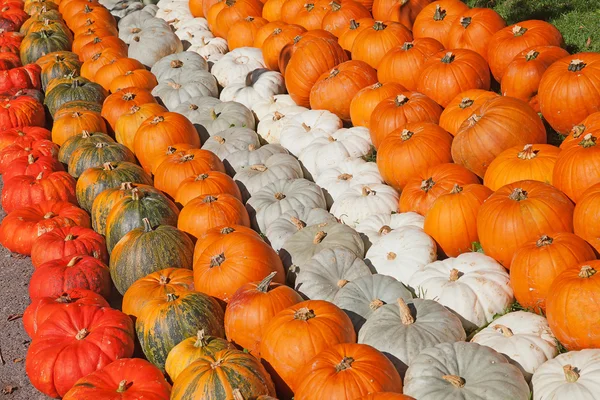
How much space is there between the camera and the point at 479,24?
24.5ft

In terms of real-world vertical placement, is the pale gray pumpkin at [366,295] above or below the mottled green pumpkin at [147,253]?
above

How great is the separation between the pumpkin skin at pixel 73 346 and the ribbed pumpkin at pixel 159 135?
254 centimetres

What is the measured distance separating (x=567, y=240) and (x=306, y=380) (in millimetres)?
1907

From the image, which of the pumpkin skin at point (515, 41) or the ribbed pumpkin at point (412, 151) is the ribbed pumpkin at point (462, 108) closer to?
the ribbed pumpkin at point (412, 151)

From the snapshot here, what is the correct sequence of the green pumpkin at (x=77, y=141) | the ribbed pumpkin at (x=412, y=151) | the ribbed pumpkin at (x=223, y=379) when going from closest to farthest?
the ribbed pumpkin at (x=223, y=379), the ribbed pumpkin at (x=412, y=151), the green pumpkin at (x=77, y=141)

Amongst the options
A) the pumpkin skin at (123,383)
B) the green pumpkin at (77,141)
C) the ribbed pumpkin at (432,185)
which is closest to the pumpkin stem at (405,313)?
the ribbed pumpkin at (432,185)

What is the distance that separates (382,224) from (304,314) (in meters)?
1.63

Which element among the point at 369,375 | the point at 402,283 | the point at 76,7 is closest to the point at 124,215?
the point at 402,283

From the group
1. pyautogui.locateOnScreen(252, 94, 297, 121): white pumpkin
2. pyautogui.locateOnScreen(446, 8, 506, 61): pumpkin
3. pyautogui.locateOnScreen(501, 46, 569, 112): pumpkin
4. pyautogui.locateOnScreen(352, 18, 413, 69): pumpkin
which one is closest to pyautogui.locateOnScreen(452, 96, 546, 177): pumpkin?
pyautogui.locateOnScreen(501, 46, 569, 112): pumpkin

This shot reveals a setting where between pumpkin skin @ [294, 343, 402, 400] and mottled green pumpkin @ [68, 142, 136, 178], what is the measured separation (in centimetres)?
396

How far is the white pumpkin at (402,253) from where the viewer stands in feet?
17.7

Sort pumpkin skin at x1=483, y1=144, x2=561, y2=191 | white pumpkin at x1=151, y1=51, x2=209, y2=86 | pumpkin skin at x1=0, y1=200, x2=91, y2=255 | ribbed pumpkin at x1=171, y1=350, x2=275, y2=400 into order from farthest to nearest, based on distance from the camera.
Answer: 1. white pumpkin at x1=151, y1=51, x2=209, y2=86
2. pumpkin skin at x1=0, y1=200, x2=91, y2=255
3. pumpkin skin at x1=483, y1=144, x2=561, y2=191
4. ribbed pumpkin at x1=171, y1=350, x2=275, y2=400

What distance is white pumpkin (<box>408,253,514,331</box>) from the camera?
4914mm

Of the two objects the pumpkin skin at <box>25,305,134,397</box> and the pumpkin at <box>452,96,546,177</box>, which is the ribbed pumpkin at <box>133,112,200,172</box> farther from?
A: the pumpkin at <box>452,96,546,177</box>
